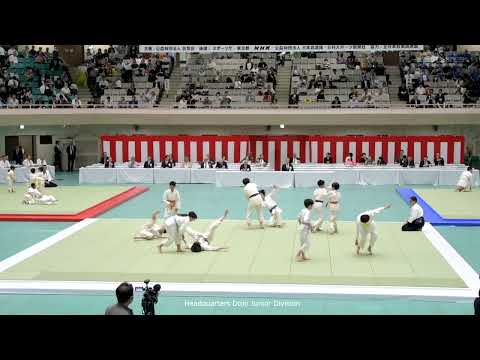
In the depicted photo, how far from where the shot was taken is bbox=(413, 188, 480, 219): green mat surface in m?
16.0

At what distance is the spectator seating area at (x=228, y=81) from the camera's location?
95.4ft

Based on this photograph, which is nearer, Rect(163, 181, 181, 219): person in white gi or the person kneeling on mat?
the person kneeling on mat

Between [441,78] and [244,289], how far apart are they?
78.9 feet

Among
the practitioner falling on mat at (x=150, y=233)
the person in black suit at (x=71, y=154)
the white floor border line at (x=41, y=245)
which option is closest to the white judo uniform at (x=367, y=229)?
the practitioner falling on mat at (x=150, y=233)

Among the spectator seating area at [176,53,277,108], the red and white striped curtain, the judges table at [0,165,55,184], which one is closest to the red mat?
the judges table at [0,165,55,184]

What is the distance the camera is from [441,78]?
1187 inches

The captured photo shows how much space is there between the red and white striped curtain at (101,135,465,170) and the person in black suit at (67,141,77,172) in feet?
11.9

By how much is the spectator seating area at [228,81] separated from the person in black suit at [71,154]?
19.8 feet

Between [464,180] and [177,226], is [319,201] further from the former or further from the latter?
[464,180]

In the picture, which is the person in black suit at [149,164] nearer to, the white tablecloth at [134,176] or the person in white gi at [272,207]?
the white tablecloth at [134,176]

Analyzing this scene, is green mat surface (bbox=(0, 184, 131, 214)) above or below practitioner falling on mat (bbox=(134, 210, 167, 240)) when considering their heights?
below

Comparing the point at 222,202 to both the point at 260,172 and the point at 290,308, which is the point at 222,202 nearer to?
the point at 260,172

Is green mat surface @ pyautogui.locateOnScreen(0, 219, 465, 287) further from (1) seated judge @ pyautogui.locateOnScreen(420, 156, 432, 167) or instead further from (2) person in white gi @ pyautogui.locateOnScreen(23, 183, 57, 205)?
(1) seated judge @ pyautogui.locateOnScreen(420, 156, 432, 167)
